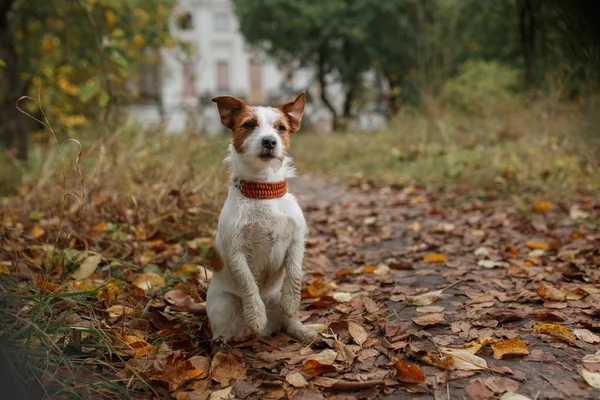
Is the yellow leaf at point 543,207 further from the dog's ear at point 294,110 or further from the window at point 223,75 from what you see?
the window at point 223,75

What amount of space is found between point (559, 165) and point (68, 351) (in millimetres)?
6029

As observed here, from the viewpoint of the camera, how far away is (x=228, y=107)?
8.16ft

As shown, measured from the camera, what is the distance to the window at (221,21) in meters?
35.3

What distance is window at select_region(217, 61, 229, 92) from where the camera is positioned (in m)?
35.8

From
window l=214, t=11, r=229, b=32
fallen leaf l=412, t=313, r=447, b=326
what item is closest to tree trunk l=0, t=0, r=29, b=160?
fallen leaf l=412, t=313, r=447, b=326

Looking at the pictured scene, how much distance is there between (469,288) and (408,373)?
48.6 inches

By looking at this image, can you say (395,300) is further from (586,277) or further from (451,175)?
(451,175)

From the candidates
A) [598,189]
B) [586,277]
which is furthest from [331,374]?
[598,189]

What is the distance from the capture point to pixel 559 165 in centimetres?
615

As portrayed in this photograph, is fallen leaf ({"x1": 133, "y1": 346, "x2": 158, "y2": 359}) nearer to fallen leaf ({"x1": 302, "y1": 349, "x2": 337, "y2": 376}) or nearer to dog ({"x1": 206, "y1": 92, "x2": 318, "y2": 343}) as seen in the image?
dog ({"x1": 206, "y1": 92, "x2": 318, "y2": 343})

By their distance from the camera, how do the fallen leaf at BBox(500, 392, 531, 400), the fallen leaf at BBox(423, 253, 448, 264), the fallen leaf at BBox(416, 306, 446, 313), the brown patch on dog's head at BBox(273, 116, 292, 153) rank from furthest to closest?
1. the fallen leaf at BBox(423, 253, 448, 264)
2. the fallen leaf at BBox(416, 306, 446, 313)
3. the brown patch on dog's head at BBox(273, 116, 292, 153)
4. the fallen leaf at BBox(500, 392, 531, 400)

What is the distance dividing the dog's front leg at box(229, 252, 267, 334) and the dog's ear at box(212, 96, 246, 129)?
0.71m

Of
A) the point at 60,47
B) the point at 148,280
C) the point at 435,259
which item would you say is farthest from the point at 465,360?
the point at 60,47

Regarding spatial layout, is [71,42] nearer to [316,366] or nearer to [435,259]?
[435,259]
